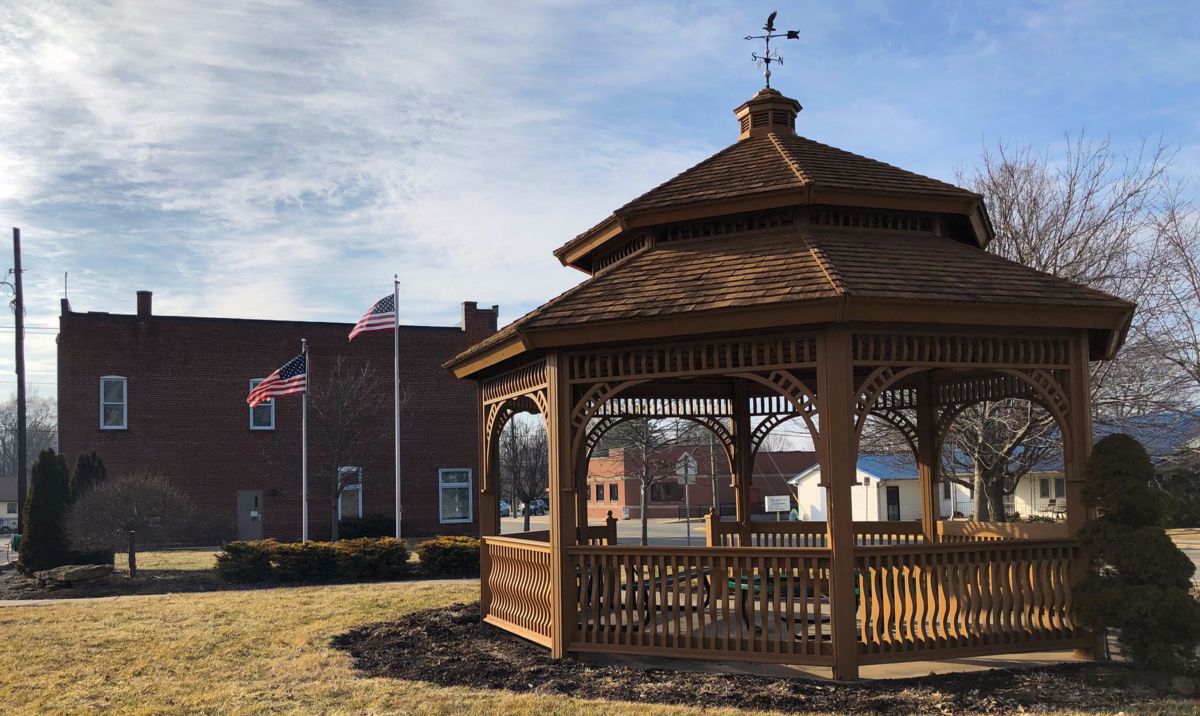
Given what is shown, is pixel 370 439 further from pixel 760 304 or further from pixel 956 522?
A: pixel 760 304

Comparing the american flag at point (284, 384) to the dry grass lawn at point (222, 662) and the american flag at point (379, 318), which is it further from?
the dry grass lawn at point (222, 662)

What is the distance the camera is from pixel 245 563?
Result: 65.7ft

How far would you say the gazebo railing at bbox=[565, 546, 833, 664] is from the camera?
876 cm

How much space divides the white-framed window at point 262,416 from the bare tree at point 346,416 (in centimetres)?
139

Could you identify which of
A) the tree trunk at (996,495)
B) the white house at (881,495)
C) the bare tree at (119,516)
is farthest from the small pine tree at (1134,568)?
the white house at (881,495)

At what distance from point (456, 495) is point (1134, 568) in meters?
28.3

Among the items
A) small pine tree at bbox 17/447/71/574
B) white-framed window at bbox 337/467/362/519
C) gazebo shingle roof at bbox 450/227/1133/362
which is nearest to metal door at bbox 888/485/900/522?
white-framed window at bbox 337/467/362/519

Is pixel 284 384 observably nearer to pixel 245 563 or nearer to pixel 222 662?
pixel 245 563

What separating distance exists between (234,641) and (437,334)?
23530mm

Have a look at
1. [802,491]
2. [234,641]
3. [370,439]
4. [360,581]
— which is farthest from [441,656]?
[802,491]

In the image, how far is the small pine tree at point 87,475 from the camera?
2352cm

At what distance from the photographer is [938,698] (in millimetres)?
7793

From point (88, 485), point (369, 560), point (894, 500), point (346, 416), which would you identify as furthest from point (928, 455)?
point (894, 500)

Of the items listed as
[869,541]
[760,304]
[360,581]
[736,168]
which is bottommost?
[360,581]
